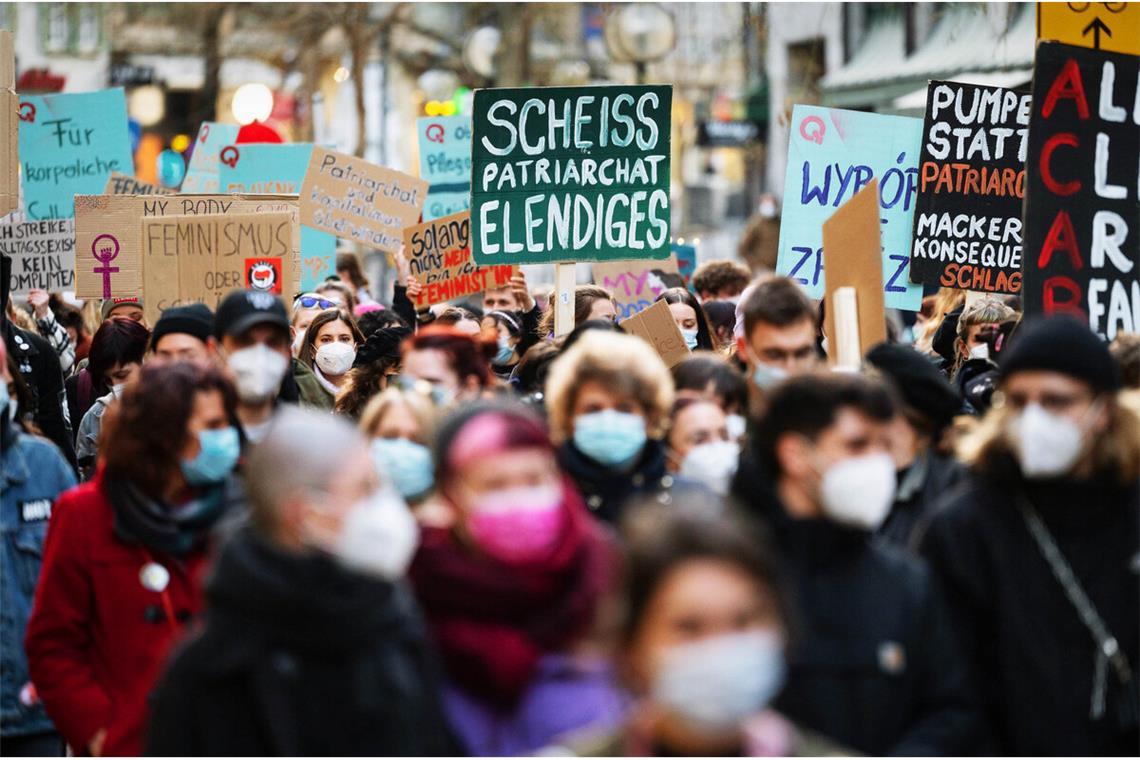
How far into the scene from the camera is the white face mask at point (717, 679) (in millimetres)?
3109

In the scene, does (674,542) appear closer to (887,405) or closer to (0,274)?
(887,405)

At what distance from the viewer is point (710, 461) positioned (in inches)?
219

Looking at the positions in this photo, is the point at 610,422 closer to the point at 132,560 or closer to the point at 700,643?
the point at 132,560

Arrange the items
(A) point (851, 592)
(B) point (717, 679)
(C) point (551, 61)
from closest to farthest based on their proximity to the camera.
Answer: (B) point (717, 679), (A) point (851, 592), (C) point (551, 61)

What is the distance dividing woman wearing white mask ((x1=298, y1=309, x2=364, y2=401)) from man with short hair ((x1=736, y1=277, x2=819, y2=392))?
123 inches

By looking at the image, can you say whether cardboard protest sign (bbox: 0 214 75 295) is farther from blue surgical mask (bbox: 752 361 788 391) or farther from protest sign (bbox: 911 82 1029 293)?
blue surgical mask (bbox: 752 361 788 391)

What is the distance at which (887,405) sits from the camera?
4312 millimetres

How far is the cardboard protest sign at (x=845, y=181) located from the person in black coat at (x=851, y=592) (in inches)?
205

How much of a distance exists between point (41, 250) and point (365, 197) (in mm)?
1994

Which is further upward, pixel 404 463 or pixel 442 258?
pixel 442 258

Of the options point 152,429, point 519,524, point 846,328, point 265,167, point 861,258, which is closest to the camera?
point 519,524

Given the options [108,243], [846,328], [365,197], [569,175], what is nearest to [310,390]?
[569,175]

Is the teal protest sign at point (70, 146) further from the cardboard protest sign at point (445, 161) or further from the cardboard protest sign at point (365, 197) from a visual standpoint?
the cardboard protest sign at point (445, 161)

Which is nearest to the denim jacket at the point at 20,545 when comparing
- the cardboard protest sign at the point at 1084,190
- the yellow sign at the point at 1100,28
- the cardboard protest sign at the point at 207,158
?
the cardboard protest sign at the point at 1084,190
